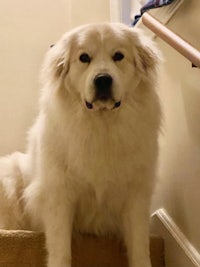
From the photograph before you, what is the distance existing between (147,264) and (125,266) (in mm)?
155

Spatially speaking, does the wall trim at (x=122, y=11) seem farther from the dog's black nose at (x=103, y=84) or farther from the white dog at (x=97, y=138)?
the dog's black nose at (x=103, y=84)

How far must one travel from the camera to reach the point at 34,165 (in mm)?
1855

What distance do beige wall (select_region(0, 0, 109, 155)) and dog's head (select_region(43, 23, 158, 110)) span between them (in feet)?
5.17

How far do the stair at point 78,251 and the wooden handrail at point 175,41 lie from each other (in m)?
0.77

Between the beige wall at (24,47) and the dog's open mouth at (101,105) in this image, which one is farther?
the beige wall at (24,47)

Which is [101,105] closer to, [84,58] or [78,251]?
[84,58]

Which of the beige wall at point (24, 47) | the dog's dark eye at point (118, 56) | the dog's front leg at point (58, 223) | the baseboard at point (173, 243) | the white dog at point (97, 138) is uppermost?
the beige wall at point (24, 47)

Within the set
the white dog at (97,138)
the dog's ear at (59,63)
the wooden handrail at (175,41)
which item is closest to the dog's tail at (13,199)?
the white dog at (97,138)

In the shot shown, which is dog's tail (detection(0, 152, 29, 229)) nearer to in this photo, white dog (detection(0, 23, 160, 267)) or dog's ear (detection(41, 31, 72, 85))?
white dog (detection(0, 23, 160, 267))

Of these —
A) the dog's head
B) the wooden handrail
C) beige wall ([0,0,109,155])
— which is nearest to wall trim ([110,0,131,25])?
beige wall ([0,0,109,155])

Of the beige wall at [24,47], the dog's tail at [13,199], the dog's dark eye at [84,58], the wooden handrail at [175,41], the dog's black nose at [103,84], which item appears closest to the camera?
the wooden handrail at [175,41]

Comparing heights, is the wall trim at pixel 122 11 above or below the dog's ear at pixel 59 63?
above

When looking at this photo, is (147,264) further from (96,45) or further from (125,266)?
(96,45)

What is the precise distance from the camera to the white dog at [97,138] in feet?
5.43
